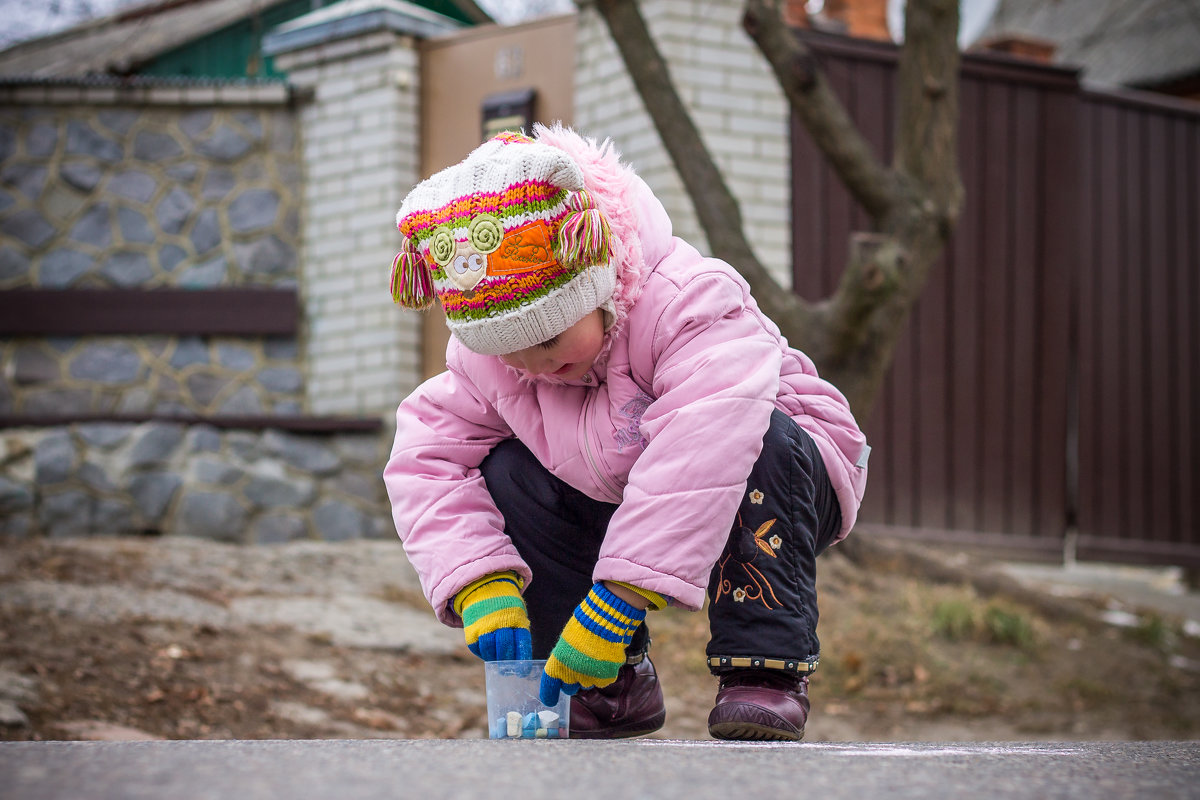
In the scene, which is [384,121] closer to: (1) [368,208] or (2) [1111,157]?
(1) [368,208]

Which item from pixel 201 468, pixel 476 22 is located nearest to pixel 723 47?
pixel 476 22

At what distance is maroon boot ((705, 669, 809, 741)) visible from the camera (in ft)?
5.80

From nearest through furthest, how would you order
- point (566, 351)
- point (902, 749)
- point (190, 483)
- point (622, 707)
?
point (902, 749) → point (566, 351) → point (622, 707) → point (190, 483)

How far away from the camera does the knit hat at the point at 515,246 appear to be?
1763 mm

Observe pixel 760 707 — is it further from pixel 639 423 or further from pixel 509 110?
pixel 509 110

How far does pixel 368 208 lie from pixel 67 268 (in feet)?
5.59

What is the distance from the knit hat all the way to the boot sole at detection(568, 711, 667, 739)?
0.74 m

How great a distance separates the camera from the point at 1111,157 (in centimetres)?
677

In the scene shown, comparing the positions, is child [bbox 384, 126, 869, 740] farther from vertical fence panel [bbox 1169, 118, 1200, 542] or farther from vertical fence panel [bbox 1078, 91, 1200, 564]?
vertical fence panel [bbox 1169, 118, 1200, 542]

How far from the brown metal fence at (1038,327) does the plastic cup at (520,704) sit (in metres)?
4.38

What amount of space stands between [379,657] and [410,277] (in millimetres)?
2384

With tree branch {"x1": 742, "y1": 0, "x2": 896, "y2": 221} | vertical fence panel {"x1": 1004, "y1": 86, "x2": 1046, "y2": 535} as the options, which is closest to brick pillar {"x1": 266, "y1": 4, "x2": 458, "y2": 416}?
tree branch {"x1": 742, "y1": 0, "x2": 896, "y2": 221}

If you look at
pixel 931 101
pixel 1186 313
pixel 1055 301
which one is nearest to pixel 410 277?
pixel 931 101

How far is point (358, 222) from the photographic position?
632 cm
